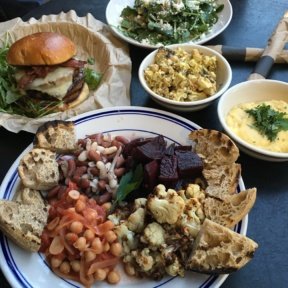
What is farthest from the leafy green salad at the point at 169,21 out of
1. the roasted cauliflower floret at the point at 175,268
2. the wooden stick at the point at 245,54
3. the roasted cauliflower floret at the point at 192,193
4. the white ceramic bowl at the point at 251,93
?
the roasted cauliflower floret at the point at 175,268

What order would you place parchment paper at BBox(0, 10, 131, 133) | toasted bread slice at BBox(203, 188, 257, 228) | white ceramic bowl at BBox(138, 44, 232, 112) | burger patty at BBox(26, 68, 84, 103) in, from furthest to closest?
burger patty at BBox(26, 68, 84, 103) → parchment paper at BBox(0, 10, 131, 133) → white ceramic bowl at BBox(138, 44, 232, 112) → toasted bread slice at BBox(203, 188, 257, 228)

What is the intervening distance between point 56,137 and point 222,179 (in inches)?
26.5

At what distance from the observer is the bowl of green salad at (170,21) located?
2.36 metres

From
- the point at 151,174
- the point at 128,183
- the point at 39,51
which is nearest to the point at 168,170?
the point at 151,174

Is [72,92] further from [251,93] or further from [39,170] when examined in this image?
[251,93]

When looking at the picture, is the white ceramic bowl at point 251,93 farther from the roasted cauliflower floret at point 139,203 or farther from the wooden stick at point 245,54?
the roasted cauliflower floret at point 139,203

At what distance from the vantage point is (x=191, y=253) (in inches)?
51.8

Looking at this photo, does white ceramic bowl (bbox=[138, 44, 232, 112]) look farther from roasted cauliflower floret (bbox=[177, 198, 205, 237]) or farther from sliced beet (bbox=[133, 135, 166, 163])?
roasted cauliflower floret (bbox=[177, 198, 205, 237])

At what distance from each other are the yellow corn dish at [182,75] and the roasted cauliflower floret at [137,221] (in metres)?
0.66

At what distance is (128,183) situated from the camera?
160 centimetres

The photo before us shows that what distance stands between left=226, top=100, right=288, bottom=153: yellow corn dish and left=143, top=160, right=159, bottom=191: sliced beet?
0.43 meters

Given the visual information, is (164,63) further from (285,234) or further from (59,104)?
(285,234)

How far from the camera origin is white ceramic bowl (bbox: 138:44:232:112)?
6.11 feet


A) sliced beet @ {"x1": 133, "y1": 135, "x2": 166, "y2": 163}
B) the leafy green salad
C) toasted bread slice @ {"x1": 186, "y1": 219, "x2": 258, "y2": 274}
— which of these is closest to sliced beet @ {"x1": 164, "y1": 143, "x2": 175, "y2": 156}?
sliced beet @ {"x1": 133, "y1": 135, "x2": 166, "y2": 163}
